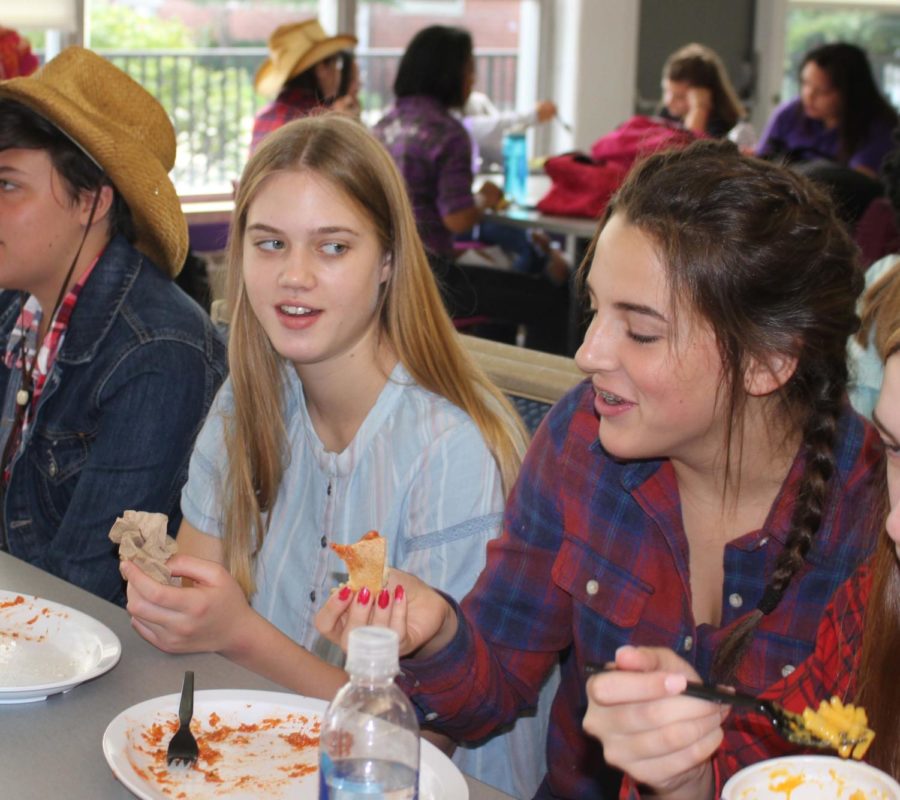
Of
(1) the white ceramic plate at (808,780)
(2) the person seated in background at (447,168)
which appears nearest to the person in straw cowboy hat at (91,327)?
(1) the white ceramic plate at (808,780)

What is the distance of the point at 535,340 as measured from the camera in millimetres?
5301

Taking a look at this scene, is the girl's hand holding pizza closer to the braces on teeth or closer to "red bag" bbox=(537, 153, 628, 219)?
the braces on teeth

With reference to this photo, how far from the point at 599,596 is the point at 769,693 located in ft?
0.90

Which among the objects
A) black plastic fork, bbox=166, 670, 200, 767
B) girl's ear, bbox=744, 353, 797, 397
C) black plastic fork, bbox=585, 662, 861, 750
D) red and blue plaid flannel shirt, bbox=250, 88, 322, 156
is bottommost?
black plastic fork, bbox=166, 670, 200, 767

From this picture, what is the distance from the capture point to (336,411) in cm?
194

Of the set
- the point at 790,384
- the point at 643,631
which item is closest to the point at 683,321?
the point at 790,384

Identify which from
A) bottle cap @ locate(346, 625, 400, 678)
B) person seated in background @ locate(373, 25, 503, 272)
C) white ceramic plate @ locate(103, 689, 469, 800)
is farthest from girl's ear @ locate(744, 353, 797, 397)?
person seated in background @ locate(373, 25, 503, 272)

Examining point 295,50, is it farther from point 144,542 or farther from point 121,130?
point 144,542

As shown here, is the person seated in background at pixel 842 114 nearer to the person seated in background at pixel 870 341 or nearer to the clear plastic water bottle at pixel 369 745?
the person seated in background at pixel 870 341

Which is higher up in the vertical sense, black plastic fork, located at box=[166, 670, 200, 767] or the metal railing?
the metal railing

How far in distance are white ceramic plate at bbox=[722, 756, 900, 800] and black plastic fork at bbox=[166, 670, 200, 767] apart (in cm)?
54

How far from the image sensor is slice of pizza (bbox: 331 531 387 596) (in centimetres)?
134

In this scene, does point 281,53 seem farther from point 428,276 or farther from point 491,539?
point 491,539

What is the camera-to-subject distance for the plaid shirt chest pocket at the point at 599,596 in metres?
1.56
